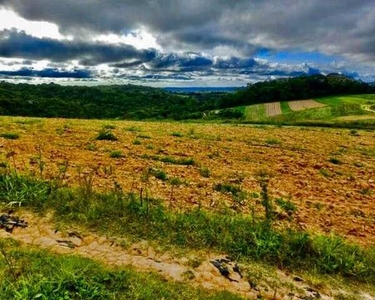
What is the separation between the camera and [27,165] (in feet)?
36.5

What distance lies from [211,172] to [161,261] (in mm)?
5918

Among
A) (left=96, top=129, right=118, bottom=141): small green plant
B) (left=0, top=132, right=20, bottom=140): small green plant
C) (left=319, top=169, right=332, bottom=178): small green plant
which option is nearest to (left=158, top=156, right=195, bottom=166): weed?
(left=96, top=129, right=118, bottom=141): small green plant

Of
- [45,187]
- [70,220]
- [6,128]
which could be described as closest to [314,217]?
[70,220]

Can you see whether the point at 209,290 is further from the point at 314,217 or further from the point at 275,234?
the point at 314,217

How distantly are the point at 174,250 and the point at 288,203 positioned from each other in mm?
4103

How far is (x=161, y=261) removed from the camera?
6.91 m

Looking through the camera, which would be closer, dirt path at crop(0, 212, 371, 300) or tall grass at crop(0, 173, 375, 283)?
dirt path at crop(0, 212, 371, 300)

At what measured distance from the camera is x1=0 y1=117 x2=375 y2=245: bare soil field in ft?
31.1

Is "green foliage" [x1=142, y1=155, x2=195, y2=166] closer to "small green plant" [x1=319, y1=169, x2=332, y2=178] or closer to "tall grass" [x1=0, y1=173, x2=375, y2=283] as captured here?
"tall grass" [x1=0, y1=173, x2=375, y2=283]

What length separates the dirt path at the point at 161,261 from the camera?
20.7 ft

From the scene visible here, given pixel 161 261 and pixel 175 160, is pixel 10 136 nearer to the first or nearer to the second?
pixel 175 160

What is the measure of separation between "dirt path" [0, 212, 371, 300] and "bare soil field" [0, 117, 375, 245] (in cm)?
185

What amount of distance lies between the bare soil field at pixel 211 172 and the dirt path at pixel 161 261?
1855mm

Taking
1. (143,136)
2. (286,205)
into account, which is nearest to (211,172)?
(286,205)
